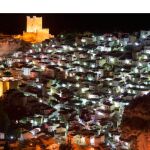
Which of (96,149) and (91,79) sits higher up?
(91,79)

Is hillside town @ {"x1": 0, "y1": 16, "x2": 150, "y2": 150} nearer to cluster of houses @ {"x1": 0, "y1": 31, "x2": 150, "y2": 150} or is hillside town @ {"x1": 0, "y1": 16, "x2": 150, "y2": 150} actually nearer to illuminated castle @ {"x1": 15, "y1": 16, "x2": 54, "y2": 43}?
cluster of houses @ {"x1": 0, "y1": 31, "x2": 150, "y2": 150}

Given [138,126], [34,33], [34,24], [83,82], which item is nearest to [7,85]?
[83,82]

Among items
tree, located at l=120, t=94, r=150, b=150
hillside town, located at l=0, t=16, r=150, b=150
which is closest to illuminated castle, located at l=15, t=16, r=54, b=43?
hillside town, located at l=0, t=16, r=150, b=150

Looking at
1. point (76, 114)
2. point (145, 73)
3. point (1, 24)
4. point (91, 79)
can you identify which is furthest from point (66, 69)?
point (1, 24)

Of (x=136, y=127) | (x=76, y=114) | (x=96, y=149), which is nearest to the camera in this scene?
(x=136, y=127)

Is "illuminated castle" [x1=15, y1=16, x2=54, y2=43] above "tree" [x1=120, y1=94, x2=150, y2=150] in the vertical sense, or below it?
above

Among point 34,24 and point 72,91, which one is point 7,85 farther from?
point 34,24

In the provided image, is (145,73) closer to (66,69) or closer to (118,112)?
(66,69)

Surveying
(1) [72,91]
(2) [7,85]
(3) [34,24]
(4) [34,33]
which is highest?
(3) [34,24]
